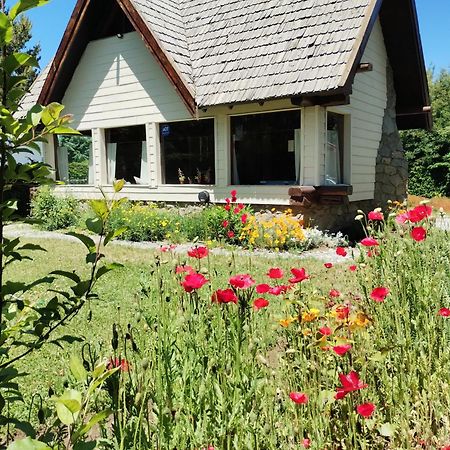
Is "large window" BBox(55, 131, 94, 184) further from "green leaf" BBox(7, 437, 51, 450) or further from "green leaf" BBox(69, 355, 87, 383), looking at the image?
"green leaf" BBox(7, 437, 51, 450)

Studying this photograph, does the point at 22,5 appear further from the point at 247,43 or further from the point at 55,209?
the point at 55,209

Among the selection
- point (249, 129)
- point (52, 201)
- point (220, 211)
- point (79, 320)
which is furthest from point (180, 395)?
point (52, 201)

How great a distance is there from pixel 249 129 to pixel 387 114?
484 cm

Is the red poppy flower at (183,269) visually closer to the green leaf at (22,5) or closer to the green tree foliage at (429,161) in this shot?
the green leaf at (22,5)

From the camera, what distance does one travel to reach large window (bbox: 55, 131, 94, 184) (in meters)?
13.7

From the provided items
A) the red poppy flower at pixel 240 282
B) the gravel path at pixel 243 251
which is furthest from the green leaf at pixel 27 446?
the gravel path at pixel 243 251

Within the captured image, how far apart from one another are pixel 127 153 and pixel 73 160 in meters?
2.49

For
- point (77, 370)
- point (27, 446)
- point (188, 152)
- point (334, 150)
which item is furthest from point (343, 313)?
point (188, 152)

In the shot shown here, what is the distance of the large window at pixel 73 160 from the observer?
1366 cm

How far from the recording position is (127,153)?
40.9 feet

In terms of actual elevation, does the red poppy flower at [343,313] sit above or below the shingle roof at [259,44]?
below

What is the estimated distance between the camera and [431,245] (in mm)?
3523

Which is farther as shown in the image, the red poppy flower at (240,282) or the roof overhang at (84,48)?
the roof overhang at (84,48)

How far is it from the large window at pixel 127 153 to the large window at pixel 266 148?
272 cm
